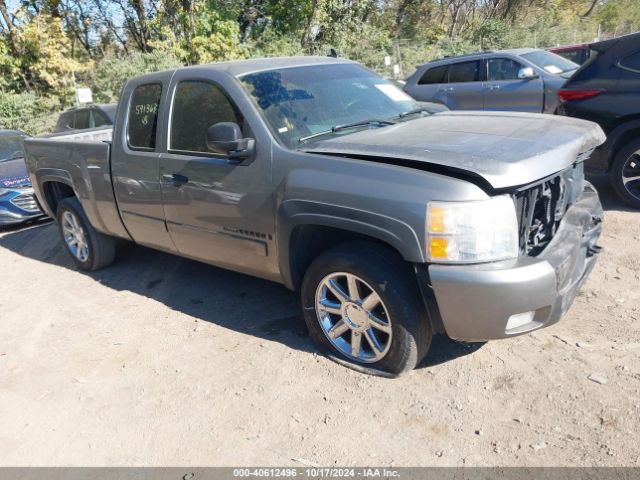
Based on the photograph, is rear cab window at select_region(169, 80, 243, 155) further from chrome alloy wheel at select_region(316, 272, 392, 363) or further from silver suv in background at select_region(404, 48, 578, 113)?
silver suv in background at select_region(404, 48, 578, 113)

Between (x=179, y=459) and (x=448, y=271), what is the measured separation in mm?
1692

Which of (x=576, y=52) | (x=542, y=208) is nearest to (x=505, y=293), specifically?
(x=542, y=208)

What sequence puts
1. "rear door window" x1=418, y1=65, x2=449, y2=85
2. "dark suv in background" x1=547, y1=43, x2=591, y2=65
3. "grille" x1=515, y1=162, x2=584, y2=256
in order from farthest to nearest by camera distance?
1. "dark suv in background" x1=547, y1=43, x2=591, y2=65
2. "rear door window" x1=418, y1=65, x2=449, y2=85
3. "grille" x1=515, y1=162, x2=584, y2=256

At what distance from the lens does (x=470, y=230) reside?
2.83m

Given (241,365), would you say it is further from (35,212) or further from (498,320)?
(35,212)

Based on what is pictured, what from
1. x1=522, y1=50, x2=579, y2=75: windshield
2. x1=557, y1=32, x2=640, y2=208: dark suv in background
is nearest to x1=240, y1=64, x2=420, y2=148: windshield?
x1=557, y1=32, x2=640, y2=208: dark suv in background

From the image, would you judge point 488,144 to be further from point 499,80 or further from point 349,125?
point 499,80

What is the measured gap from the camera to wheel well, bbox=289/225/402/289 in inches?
137

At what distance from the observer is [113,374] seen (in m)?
3.87

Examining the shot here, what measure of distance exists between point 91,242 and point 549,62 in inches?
320

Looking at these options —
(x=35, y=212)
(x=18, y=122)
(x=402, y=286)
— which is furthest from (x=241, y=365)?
(x=18, y=122)

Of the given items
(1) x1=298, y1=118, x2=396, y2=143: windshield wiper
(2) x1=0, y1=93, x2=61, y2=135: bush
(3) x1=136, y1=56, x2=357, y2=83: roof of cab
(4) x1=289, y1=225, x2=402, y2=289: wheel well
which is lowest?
(2) x1=0, y1=93, x2=61, y2=135: bush

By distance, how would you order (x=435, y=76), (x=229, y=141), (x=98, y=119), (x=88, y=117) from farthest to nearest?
(x=435, y=76), (x=88, y=117), (x=98, y=119), (x=229, y=141)

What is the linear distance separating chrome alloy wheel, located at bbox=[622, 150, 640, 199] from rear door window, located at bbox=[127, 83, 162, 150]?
453 centimetres
